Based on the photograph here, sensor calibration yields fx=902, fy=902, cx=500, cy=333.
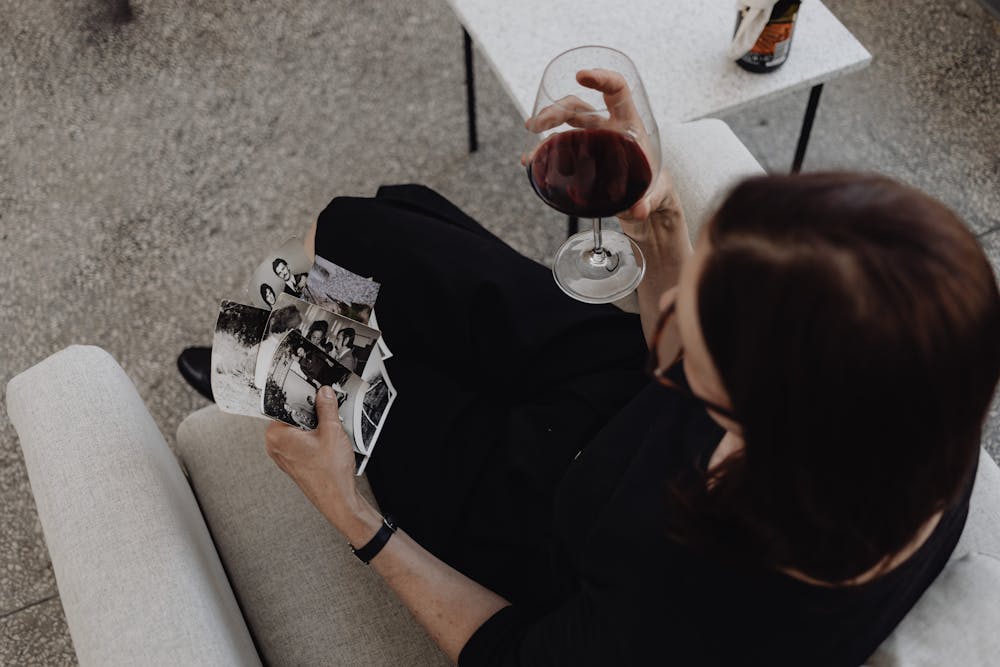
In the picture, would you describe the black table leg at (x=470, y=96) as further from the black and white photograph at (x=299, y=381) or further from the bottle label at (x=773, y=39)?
the black and white photograph at (x=299, y=381)

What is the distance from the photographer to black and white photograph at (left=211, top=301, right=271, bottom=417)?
1.10 meters

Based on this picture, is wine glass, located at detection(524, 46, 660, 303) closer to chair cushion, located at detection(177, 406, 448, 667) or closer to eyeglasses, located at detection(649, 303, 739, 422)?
eyeglasses, located at detection(649, 303, 739, 422)

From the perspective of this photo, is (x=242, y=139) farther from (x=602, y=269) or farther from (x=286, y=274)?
(x=602, y=269)

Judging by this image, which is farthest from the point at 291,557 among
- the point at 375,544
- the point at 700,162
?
the point at 700,162

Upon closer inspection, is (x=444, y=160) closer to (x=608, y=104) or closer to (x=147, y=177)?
(x=147, y=177)

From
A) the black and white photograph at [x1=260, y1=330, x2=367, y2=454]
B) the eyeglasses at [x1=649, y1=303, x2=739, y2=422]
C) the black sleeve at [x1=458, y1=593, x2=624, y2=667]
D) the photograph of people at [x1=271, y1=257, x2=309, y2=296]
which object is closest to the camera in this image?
the eyeglasses at [x1=649, y1=303, x2=739, y2=422]

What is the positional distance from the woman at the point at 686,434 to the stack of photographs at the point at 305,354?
0.13 feet

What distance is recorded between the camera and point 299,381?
1115 mm

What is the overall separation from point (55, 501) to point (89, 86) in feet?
5.02

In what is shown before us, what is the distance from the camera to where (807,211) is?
0.63 metres

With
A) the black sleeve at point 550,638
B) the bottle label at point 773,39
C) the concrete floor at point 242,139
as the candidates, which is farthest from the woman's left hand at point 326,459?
the bottle label at point 773,39

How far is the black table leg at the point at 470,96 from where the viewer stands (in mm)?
1928

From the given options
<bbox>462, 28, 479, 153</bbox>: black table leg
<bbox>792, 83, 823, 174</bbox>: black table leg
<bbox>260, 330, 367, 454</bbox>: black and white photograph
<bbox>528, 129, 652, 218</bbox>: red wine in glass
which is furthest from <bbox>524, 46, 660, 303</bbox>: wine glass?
<bbox>462, 28, 479, 153</bbox>: black table leg

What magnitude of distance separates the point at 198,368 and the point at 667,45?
3.29 ft
